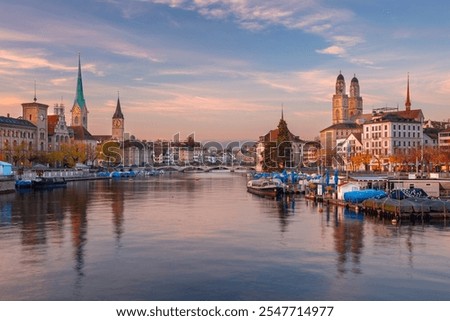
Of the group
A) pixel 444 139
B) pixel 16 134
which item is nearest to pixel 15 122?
pixel 16 134

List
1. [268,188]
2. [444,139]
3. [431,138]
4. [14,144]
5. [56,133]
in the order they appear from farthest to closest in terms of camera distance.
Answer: [56,133], [431,138], [444,139], [14,144], [268,188]

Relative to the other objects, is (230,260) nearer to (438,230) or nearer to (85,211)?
(438,230)

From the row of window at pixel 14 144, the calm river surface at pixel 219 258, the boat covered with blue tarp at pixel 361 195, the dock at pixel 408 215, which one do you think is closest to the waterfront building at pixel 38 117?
the row of window at pixel 14 144

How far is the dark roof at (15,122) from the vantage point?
419 ft

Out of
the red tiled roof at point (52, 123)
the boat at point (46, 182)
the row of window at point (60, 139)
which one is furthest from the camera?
the red tiled roof at point (52, 123)

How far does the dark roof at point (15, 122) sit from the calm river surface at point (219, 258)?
294 ft

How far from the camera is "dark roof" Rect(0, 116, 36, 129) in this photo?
127713mm

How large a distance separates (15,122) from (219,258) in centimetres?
11784

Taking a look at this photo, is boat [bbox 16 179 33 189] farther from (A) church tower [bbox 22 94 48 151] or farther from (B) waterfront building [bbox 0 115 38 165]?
(A) church tower [bbox 22 94 48 151]

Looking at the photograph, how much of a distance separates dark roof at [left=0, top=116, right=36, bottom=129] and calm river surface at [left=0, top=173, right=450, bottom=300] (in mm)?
89748

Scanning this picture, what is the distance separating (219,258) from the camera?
26.8 metres

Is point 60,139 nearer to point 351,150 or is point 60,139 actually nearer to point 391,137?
point 351,150

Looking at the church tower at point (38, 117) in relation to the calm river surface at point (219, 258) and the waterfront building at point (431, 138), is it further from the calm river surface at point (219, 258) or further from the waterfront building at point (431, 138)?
the calm river surface at point (219, 258)
